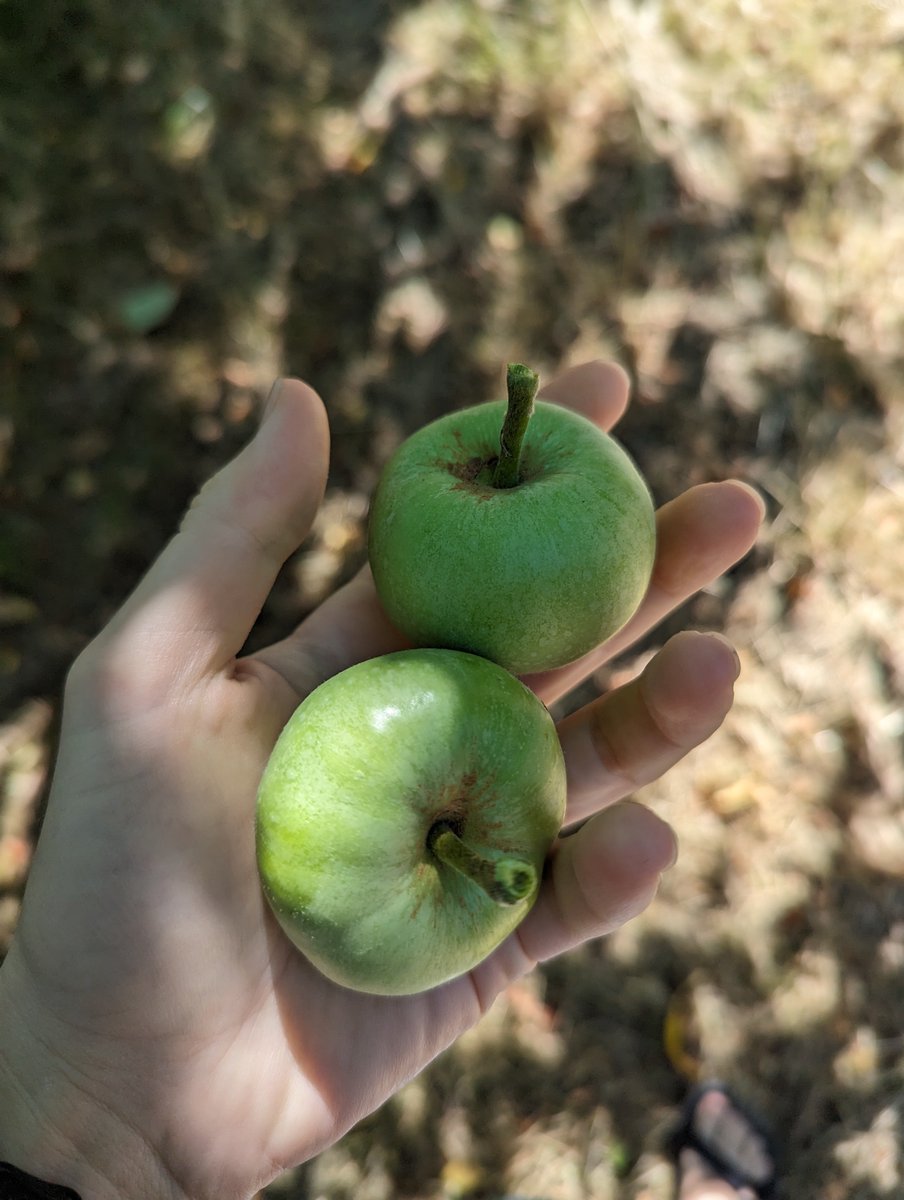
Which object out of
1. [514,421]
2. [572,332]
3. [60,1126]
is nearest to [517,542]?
[514,421]

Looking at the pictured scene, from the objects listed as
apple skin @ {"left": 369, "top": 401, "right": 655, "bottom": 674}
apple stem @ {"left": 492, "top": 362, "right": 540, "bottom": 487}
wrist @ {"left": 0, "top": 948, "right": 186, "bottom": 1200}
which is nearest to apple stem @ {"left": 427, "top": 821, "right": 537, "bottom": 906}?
apple skin @ {"left": 369, "top": 401, "right": 655, "bottom": 674}

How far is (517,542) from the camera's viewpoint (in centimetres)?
257

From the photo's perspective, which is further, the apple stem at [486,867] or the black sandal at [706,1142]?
the black sandal at [706,1142]

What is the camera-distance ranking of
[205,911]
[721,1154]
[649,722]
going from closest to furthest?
[205,911] < [649,722] < [721,1154]

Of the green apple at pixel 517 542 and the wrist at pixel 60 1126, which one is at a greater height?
the green apple at pixel 517 542

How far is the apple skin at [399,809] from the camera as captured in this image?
7.71ft

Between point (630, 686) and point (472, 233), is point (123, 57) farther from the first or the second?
point (630, 686)

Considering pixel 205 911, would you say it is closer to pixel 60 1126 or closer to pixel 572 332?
pixel 60 1126

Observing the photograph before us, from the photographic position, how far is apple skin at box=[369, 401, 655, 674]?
8.49 ft

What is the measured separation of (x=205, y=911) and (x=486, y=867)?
2.91ft

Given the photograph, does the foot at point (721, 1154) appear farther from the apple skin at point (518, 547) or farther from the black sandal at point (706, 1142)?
the apple skin at point (518, 547)

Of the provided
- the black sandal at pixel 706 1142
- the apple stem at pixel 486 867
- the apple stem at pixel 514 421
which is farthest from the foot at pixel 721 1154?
the apple stem at pixel 514 421

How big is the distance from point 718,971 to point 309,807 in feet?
8.61

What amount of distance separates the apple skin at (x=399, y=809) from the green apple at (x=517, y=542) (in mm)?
152
